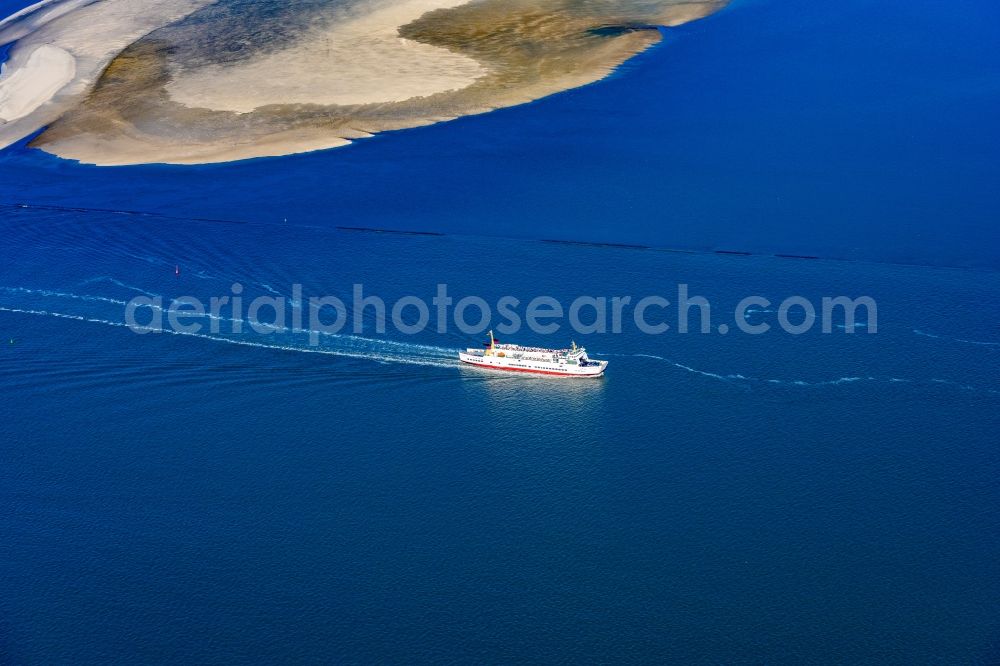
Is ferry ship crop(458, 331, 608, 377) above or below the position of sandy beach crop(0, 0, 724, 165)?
below

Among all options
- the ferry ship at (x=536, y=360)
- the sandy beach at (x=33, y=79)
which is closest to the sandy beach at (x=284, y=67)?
the sandy beach at (x=33, y=79)

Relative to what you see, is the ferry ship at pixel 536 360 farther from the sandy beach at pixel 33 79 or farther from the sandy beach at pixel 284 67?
the sandy beach at pixel 33 79

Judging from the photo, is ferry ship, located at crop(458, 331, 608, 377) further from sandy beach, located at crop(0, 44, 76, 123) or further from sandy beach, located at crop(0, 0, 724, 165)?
sandy beach, located at crop(0, 44, 76, 123)

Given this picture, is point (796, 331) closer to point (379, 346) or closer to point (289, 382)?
point (379, 346)

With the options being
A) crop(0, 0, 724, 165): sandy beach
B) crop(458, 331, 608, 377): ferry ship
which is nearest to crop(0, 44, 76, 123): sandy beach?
crop(0, 0, 724, 165): sandy beach

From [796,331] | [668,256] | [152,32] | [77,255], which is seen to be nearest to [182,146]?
[77,255]

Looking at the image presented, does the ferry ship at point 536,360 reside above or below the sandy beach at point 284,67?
below

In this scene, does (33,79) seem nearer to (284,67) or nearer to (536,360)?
(284,67)

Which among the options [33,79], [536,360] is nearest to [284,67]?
[33,79]

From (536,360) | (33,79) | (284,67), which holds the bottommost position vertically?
(536,360)
